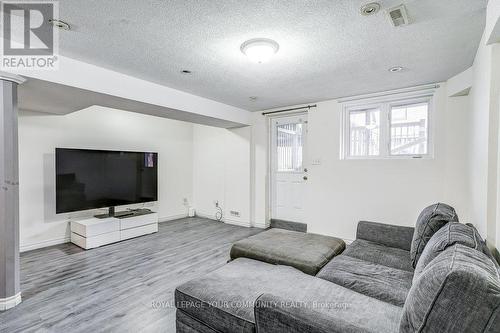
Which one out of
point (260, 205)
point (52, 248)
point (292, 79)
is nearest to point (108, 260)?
point (52, 248)

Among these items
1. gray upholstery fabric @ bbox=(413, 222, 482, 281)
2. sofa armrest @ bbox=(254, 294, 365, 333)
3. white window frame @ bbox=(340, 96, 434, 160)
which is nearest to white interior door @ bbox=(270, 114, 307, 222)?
white window frame @ bbox=(340, 96, 434, 160)

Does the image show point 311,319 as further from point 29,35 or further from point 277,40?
point 29,35

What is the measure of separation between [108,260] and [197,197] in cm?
287

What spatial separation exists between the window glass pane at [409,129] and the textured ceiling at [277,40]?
46cm

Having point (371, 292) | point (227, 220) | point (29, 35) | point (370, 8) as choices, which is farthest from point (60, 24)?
point (227, 220)

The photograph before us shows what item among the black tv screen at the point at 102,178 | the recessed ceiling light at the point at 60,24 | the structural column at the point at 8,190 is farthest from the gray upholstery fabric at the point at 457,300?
the black tv screen at the point at 102,178

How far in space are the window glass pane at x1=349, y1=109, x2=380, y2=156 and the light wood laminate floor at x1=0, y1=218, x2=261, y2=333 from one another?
2.55 metres

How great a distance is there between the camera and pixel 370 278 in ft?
5.96

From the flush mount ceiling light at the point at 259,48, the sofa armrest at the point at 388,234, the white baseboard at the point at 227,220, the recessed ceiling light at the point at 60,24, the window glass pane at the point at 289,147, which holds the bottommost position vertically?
the white baseboard at the point at 227,220

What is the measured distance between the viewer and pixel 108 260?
322 cm

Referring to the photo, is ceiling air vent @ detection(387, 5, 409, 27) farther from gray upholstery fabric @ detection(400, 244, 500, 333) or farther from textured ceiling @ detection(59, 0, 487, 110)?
gray upholstery fabric @ detection(400, 244, 500, 333)

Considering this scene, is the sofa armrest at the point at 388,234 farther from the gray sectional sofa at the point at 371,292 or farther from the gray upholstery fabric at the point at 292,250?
the gray upholstery fabric at the point at 292,250

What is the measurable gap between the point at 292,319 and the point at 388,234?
6.40ft

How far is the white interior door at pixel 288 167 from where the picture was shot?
4.59 m
